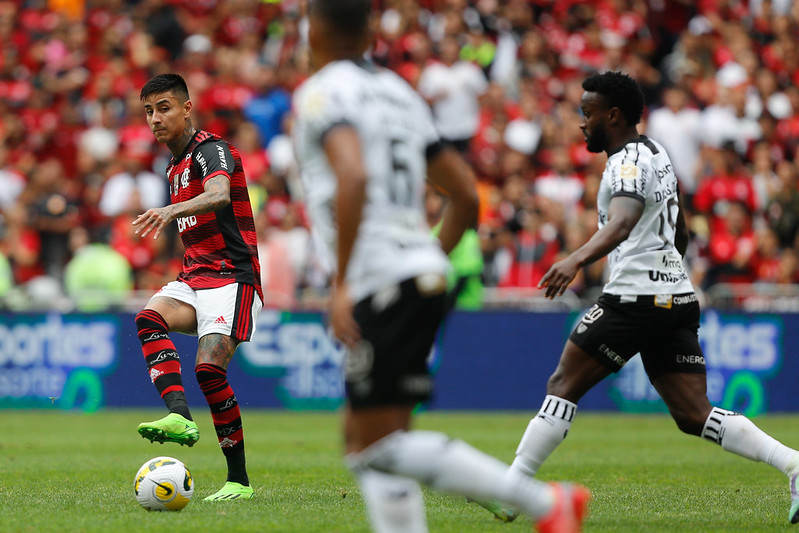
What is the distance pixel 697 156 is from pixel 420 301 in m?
15.7

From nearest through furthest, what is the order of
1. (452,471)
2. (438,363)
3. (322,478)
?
(452,471)
(322,478)
(438,363)

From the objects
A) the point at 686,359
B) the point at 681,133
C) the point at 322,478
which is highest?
the point at 681,133

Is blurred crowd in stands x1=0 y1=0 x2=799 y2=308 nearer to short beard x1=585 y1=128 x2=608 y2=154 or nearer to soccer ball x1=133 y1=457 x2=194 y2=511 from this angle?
short beard x1=585 y1=128 x2=608 y2=154

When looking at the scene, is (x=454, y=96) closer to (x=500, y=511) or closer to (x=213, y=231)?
(x=213, y=231)

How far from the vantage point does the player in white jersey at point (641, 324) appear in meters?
7.07

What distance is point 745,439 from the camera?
22.9 ft

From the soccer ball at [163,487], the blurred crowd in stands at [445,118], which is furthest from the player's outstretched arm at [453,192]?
the blurred crowd in stands at [445,118]

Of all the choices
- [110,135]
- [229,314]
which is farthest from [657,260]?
[110,135]

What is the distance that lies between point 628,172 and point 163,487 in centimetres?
350

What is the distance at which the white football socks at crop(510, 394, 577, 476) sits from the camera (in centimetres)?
709

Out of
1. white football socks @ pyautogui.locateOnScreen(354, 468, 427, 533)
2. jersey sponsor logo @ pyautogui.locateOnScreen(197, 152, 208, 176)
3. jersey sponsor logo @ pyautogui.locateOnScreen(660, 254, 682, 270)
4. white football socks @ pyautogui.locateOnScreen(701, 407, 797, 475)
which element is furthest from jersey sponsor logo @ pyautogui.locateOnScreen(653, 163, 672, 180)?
white football socks @ pyautogui.locateOnScreen(354, 468, 427, 533)

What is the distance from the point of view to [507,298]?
17.2m

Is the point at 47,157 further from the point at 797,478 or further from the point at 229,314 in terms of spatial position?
the point at 797,478

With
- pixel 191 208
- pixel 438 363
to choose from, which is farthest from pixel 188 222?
pixel 438 363
